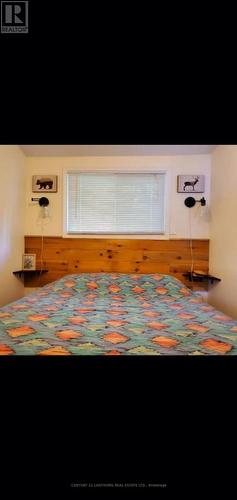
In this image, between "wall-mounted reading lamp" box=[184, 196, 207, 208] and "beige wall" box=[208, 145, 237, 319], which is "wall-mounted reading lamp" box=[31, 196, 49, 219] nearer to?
"wall-mounted reading lamp" box=[184, 196, 207, 208]

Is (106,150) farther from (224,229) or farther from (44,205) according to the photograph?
(224,229)

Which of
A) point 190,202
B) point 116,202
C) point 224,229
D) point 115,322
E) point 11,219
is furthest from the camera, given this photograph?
point 116,202

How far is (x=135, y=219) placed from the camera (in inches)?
120

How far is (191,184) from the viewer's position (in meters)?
2.95

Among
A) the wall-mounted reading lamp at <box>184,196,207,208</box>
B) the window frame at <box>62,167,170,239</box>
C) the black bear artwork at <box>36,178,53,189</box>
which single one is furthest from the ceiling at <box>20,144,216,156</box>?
the wall-mounted reading lamp at <box>184,196,207,208</box>

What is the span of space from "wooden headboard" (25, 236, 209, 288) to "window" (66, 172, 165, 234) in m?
0.15

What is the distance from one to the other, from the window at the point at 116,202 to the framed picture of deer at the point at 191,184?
0.64ft

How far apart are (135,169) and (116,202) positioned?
416 millimetres

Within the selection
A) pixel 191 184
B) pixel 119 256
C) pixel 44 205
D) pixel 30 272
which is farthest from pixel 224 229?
pixel 30 272
